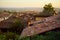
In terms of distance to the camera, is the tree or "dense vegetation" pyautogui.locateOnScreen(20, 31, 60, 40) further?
the tree

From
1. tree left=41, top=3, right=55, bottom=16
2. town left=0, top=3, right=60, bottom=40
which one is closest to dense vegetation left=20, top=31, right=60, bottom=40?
town left=0, top=3, right=60, bottom=40

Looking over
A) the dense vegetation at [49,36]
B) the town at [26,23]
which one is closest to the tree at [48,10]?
the town at [26,23]

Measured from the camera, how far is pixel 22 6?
9.96 meters

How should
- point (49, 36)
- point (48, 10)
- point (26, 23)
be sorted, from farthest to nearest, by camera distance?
point (48, 10) < point (26, 23) < point (49, 36)

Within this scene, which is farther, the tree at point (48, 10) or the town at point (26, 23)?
the tree at point (48, 10)

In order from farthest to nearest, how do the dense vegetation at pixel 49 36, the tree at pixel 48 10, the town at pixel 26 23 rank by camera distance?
1. the tree at pixel 48 10
2. the town at pixel 26 23
3. the dense vegetation at pixel 49 36

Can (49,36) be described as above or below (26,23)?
above

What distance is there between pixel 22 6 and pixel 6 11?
781 mm

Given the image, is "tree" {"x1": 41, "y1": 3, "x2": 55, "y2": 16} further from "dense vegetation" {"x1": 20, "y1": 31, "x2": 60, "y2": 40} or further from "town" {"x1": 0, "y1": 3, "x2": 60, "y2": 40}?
"dense vegetation" {"x1": 20, "y1": 31, "x2": 60, "y2": 40}

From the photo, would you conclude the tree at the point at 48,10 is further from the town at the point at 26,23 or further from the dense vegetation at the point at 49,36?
the dense vegetation at the point at 49,36

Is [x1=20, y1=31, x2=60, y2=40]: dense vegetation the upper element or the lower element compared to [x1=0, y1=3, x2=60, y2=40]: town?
upper

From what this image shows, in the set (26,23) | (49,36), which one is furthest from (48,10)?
(49,36)

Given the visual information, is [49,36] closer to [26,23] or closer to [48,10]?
[26,23]

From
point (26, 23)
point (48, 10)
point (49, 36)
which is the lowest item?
point (48, 10)
